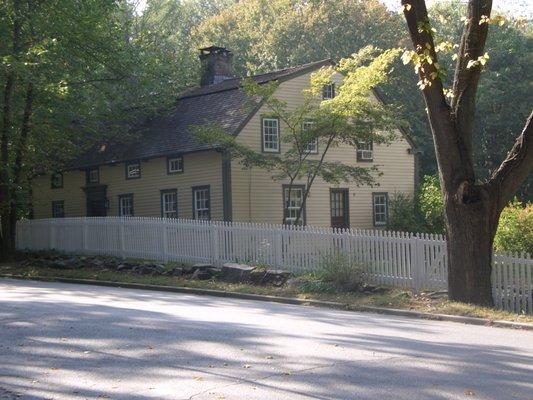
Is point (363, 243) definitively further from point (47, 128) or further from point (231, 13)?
point (231, 13)

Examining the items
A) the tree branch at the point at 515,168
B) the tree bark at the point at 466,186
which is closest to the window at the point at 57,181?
the tree bark at the point at 466,186

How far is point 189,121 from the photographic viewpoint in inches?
1193

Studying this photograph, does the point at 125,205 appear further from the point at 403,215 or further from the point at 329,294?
the point at 329,294

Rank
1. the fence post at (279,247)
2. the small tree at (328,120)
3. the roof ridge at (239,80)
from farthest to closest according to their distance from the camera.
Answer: the roof ridge at (239,80)
the small tree at (328,120)
the fence post at (279,247)

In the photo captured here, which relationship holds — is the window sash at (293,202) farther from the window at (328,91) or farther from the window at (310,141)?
the window at (328,91)

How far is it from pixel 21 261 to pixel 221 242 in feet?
27.7

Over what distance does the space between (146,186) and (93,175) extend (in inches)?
153

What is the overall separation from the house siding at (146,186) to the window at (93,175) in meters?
0.34

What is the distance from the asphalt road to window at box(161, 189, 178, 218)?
16.3m

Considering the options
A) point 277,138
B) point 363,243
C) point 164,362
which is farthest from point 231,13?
point 164,362

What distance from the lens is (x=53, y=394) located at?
23.5 feet

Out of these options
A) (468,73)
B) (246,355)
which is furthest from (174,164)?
(246,355)

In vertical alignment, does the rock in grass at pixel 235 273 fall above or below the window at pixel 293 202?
below

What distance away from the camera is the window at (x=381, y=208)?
32.8 m
